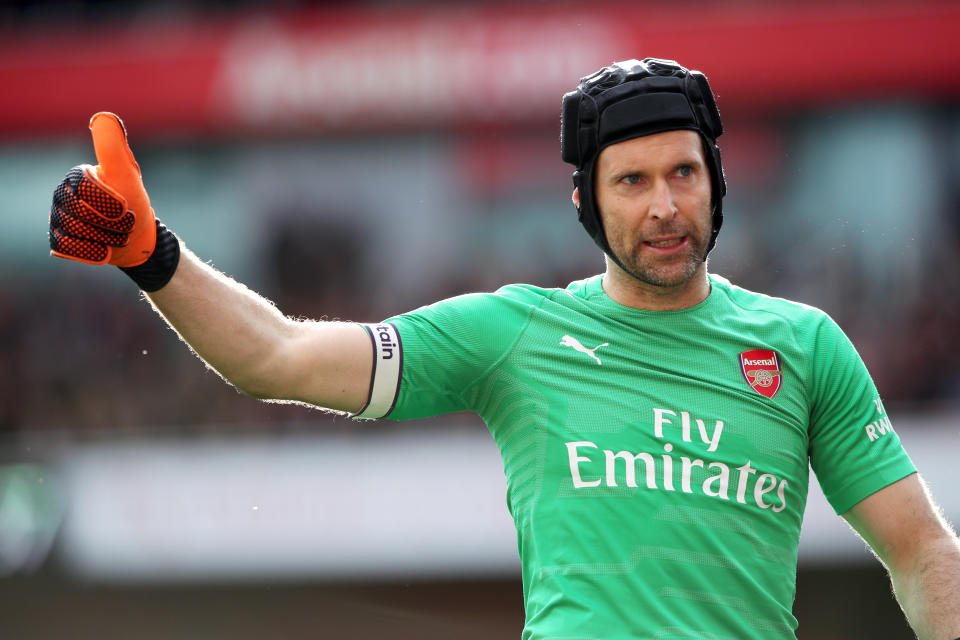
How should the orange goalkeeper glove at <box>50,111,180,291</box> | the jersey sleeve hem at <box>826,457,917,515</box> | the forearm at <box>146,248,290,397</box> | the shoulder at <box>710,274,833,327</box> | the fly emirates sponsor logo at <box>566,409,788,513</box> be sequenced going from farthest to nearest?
the shoulder at <box>710,274,833,327</box>
the jersey sleeve hem at <box>826,457,917,515</box>
the fly emirates sponsor logo at <box>566,409,788,513</box>
the forearm at <box>146,248,290,397</box>
the orange goalkeeper glove at <box>50,111,180,291</box>

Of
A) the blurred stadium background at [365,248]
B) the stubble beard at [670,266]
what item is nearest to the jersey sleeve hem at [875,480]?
the stubble beard at [670,266]

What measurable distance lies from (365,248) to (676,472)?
9705mm

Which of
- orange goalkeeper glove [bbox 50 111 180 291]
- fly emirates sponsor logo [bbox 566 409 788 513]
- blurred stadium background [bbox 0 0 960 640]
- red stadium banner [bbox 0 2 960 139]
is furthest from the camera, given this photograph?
red stadium banner [bbox 0 2 960 139]

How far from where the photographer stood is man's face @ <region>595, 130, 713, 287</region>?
2686 mm

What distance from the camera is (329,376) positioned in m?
2.55

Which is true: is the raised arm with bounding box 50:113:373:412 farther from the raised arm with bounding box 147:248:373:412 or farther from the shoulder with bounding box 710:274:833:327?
the shoulder with bounding box 710:274:833:327

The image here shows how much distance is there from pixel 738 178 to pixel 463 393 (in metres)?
8.89

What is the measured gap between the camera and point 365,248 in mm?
12078

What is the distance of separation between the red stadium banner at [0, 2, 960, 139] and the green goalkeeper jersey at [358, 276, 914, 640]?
8.27 meters

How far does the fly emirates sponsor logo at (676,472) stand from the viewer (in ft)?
8.39

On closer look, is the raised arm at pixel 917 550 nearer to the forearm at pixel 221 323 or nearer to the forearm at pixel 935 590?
the forearm at pixel 935 590

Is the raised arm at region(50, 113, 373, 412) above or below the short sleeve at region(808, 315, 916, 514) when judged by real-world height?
above

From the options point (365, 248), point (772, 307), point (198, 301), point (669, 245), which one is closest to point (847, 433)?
point (772, 307)

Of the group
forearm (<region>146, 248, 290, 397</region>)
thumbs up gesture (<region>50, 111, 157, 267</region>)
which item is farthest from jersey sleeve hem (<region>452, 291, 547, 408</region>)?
thumbs up gesture (<region>50, 111, 157, 267</region>)
